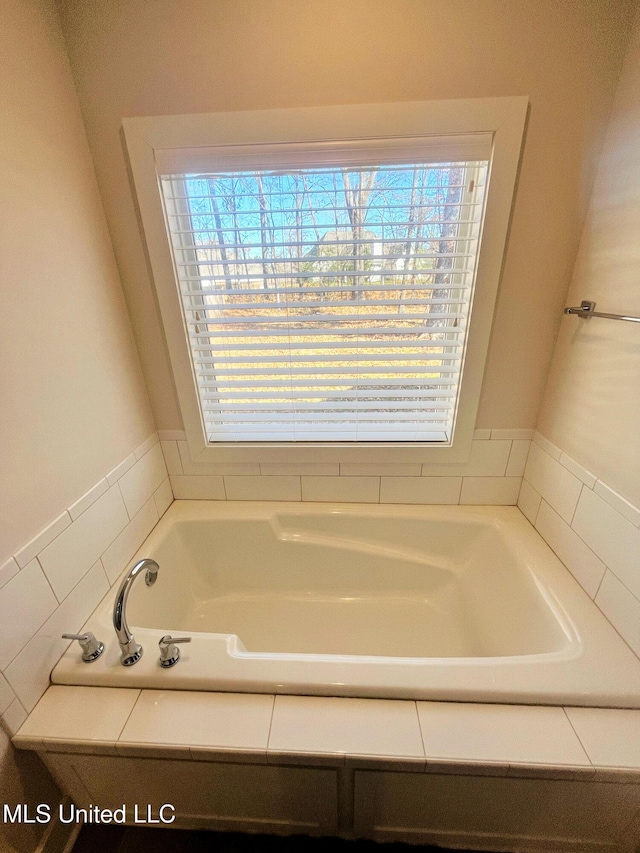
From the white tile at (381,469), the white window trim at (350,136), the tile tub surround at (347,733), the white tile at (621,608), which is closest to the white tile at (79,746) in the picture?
the tile tub surround at (347,733)

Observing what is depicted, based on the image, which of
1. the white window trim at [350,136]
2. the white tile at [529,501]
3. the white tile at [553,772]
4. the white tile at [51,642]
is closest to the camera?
the white tile at [553,772]

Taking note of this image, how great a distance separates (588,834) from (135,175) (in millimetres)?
2268

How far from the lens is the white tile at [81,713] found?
84 cm

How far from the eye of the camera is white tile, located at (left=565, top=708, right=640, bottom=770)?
0.77 m

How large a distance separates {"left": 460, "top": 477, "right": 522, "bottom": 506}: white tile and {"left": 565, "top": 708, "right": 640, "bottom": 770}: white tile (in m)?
0.77

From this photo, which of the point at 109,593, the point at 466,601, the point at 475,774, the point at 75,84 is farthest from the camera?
the point at 466,601

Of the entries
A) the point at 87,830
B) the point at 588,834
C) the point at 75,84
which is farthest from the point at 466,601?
the point at 75,84

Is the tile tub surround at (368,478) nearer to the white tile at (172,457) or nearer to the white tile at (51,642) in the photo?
the white tile at (172,457)

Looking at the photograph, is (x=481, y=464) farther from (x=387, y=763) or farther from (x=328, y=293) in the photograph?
(x=387, y=763)

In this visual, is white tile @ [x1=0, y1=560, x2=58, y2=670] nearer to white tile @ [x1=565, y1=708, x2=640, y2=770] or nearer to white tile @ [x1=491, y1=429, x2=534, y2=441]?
white tile @ [x1=565, y1=708, x2=640, y2=770]

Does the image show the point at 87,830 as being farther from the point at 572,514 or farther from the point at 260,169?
the point at 260,169

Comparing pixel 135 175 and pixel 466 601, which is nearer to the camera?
pixel 135 175

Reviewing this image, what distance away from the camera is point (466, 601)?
4.69 feet

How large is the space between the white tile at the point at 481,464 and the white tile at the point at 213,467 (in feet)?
2.46
